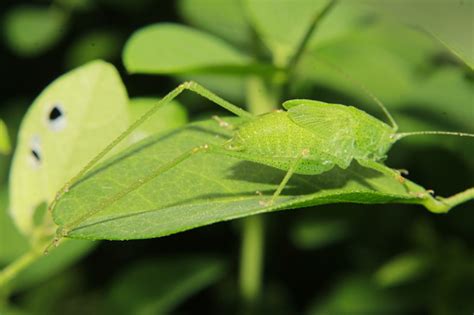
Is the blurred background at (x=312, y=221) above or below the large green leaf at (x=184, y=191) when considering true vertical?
above

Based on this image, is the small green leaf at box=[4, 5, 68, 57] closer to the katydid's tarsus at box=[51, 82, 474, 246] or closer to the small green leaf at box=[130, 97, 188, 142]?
the small green leaf at box=[130, 97, 188, 142]

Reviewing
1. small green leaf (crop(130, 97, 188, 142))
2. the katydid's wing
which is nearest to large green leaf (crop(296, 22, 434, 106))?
small green leaf (crop(130, 97, 188, 142))

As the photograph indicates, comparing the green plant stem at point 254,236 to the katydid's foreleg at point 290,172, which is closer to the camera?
the katydid's foreleg at point 290,172

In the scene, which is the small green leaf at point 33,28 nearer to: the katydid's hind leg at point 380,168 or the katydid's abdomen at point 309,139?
the katydid's abdomen at point 309,139

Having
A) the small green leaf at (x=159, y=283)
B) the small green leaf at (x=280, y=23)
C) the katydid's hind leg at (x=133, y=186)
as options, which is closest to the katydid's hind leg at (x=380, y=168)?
the katydid's hind leg at (x=133, y=186)

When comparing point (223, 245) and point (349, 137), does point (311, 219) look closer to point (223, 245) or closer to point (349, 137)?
point (223, 245)
